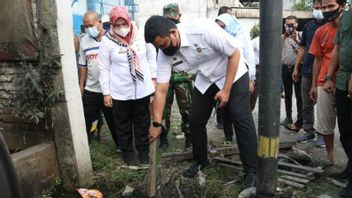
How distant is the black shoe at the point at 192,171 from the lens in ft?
12.9

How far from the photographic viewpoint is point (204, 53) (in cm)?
349

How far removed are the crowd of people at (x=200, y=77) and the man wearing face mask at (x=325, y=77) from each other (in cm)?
1

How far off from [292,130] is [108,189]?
3180 millimetres

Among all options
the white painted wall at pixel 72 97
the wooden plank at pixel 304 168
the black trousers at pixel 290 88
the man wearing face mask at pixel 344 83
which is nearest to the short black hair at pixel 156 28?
the white painted wall at pixel 72 97

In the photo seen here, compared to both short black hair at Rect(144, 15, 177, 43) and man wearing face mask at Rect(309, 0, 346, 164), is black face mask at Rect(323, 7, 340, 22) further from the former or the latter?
short black hair at Rect(144, 15, 177, 43)

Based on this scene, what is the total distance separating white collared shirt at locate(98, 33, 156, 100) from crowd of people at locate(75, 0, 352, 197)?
1cm

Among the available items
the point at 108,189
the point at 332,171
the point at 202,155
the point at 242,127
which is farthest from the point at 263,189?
the point at 108,189

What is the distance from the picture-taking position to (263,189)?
10.5ft

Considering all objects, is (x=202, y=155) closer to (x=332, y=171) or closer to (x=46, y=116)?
(x=332, y=171)

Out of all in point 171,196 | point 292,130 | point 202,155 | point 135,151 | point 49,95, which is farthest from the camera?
point 292,130

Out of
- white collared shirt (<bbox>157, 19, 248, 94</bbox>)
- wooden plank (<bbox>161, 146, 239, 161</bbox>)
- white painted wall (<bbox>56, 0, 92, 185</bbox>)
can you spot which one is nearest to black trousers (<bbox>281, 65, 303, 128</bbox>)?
wooden plank (<bbox>161, 146, 239, 161</bbox>)

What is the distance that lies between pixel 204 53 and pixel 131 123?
5.27 feet

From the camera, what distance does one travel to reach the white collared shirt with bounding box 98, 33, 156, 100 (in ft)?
14.4

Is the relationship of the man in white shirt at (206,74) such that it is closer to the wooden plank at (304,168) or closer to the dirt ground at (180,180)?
the dirt ground at (180,180)
